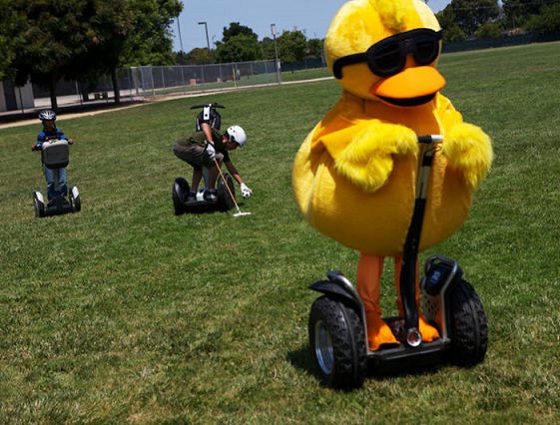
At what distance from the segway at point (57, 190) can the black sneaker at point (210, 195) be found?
239cm

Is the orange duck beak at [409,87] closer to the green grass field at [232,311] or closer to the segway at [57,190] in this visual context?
the green grass field at [232,311]

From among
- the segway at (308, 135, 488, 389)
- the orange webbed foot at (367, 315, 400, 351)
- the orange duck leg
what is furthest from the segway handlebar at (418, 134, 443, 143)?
the orange webbed foot at (367, 315, 400, 351)

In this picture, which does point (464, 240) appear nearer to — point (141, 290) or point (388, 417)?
point (141, 290)

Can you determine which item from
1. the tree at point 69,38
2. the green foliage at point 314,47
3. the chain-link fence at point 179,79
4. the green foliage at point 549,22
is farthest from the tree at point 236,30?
the tree at point 69,38

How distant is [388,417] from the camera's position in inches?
160

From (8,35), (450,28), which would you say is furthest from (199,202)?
(450,28)

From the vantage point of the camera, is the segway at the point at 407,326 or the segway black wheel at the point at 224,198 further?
the segway black wheel at the point at 224,198

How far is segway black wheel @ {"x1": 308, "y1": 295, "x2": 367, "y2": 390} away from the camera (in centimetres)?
419

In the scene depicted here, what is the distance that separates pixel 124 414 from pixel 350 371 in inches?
55.2

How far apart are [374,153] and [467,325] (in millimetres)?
1281

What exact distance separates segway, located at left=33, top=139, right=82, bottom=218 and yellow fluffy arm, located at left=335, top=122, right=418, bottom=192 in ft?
26.9

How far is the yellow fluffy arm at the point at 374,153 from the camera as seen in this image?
3.77 m

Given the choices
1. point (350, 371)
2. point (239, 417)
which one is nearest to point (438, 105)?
point (350, 371)

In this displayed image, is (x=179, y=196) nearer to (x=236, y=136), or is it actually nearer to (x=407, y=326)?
(x=236, y=136)
